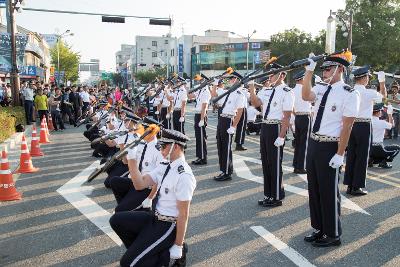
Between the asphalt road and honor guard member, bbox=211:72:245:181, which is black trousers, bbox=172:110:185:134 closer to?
the asphalt road

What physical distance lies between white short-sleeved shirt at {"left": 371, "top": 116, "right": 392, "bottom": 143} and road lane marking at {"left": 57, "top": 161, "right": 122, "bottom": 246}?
6208mm

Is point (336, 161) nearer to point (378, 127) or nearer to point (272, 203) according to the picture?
point (272, 203)

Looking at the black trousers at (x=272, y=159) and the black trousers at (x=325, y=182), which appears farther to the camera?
the black trousers at (x=272, y=159)

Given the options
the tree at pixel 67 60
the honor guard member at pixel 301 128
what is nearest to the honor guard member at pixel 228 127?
the honor guard member at pixel 301 128

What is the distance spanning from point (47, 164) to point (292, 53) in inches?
1530

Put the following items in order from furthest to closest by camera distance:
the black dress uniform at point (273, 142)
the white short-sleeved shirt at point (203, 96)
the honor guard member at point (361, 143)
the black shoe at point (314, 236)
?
the white short-sleeved shirt at point (203, 96) < the honor guard member at point (361, 143) < the black dress uniform at point (273, 142) < the black shoe at point (314, 236)

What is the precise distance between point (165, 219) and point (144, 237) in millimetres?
266

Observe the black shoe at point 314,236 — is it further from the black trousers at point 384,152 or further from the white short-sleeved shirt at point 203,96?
the white short-sleeved shirt at point 203,96

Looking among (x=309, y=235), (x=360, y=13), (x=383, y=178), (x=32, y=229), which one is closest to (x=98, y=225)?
(x=32, y=229)

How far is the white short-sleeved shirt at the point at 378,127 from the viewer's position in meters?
9.05

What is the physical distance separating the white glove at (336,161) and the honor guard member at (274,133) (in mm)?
1677

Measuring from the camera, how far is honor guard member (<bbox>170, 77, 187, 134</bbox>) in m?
11.9

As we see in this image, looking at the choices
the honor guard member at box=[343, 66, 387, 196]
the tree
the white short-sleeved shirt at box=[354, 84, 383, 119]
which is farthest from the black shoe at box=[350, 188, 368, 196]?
the tree

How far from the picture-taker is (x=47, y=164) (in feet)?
33.9
